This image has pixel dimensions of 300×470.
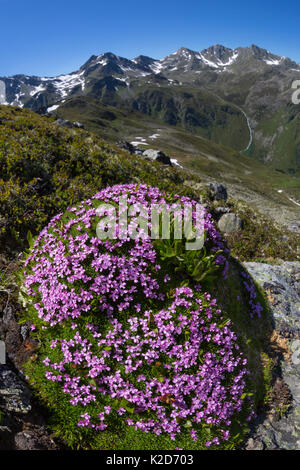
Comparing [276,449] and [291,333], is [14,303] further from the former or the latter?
[291,333]

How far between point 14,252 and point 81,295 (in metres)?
3.93

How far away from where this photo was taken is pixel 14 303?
7102mm

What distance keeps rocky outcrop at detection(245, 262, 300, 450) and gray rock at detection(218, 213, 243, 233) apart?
12.9 ft

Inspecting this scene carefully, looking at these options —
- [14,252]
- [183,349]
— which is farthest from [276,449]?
[14,252]

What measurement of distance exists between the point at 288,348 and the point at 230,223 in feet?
30.4

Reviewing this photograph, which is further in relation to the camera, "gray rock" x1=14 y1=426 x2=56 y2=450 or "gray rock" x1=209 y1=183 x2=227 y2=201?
"gray rock" x1=209 y1=183 x2=227 y2=201

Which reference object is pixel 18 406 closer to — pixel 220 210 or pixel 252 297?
pixel 252 297

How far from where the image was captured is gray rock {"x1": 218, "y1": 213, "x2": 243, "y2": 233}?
1678cm

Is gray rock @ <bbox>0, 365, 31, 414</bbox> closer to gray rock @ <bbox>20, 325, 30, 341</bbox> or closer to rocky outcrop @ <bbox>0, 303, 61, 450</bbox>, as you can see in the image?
rocky outcrop @ <bbox>0, 303, 61, 450</bbox>

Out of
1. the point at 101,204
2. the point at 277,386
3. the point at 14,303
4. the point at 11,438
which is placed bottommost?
the point at 277,386

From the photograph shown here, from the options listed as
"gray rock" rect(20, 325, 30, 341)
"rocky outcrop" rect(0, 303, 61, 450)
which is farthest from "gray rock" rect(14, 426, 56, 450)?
"gray rock" rect(20, 325, 30, 341)

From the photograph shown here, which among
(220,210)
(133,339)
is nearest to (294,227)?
(220,210)

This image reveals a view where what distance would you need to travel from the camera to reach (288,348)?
882 centimetres

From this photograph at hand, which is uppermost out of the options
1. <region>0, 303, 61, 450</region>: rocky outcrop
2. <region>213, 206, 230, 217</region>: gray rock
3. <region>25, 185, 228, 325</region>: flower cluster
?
<region>213, 206, 230, 217</region>: gray rock
